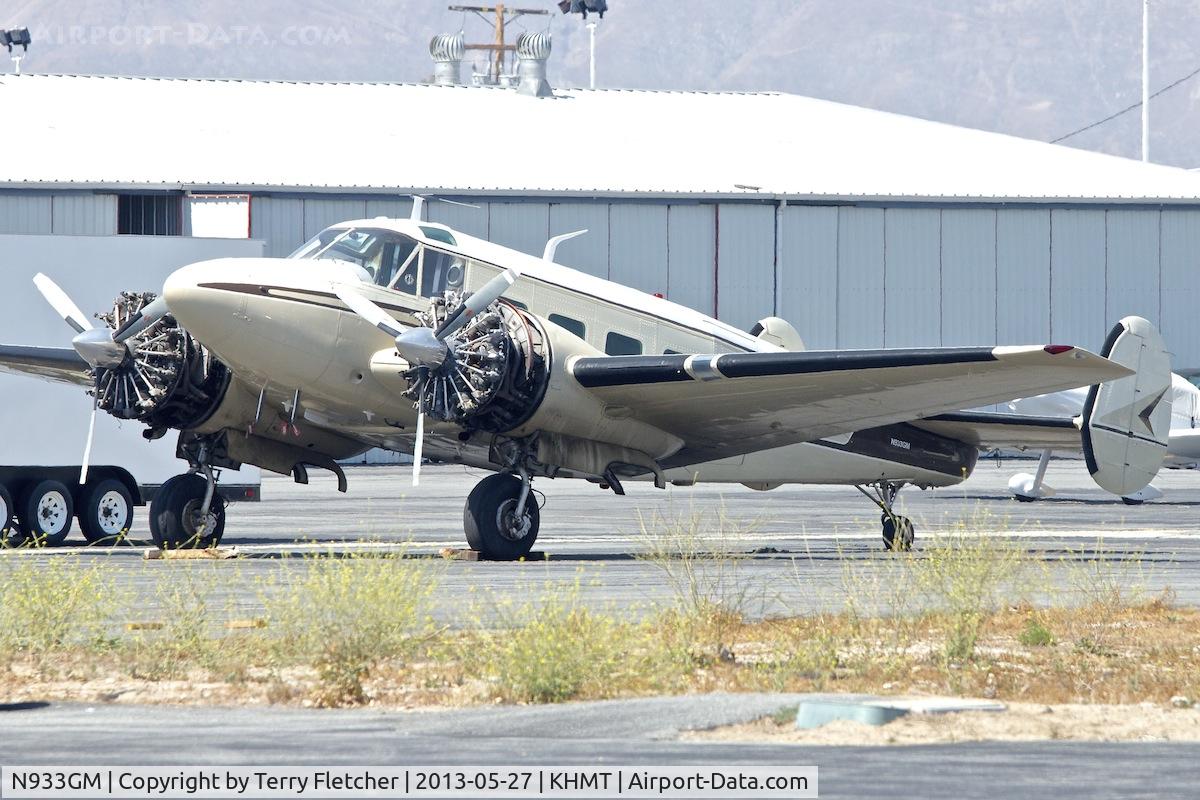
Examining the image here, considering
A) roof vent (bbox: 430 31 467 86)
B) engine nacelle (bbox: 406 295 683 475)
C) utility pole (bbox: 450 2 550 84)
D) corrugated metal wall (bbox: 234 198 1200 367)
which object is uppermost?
utility pole (bbox: 450 2 550 84)

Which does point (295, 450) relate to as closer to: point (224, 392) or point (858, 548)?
point (224, 392)

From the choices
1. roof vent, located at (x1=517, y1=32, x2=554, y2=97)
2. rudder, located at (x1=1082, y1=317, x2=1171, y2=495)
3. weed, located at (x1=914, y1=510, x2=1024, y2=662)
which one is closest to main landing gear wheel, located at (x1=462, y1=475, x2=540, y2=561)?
weed, located at (x1=914, y1=510, x2=1024, y2=662)

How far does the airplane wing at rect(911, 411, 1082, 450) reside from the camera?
→ 22.5 meters

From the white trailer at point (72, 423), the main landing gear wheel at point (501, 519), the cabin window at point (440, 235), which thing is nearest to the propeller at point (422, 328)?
the main landing gear wheel at point (501, 519)

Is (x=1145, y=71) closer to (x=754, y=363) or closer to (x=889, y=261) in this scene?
(x=889, y=261)

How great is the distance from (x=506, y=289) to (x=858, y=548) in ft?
23.6

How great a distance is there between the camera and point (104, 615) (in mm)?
12430

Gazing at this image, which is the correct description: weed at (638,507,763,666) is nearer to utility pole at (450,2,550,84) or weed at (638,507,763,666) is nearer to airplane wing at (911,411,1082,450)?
airplane wing at (911,411,1082,450)

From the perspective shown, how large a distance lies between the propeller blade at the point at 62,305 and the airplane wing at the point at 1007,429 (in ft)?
36.2

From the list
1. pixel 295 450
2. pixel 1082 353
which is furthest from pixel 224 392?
pixel 1082 353

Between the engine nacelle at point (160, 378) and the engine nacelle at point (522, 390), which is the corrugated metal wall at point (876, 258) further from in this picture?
the engine nacelle at point (522, 390)

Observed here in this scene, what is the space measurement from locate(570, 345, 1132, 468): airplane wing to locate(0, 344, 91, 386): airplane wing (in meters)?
7.12

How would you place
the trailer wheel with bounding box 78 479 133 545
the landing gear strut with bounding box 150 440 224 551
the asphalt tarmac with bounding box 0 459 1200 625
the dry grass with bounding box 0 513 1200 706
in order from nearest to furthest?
the dry grass with bounding box 0 513 1200 706
the asphalt tarmac with bounding box 0 459 1200 625
the landing gear strut with bounding box 150 440 224 551
the trailer wheel with bounding box 78 479 133 545

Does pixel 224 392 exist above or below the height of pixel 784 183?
below
